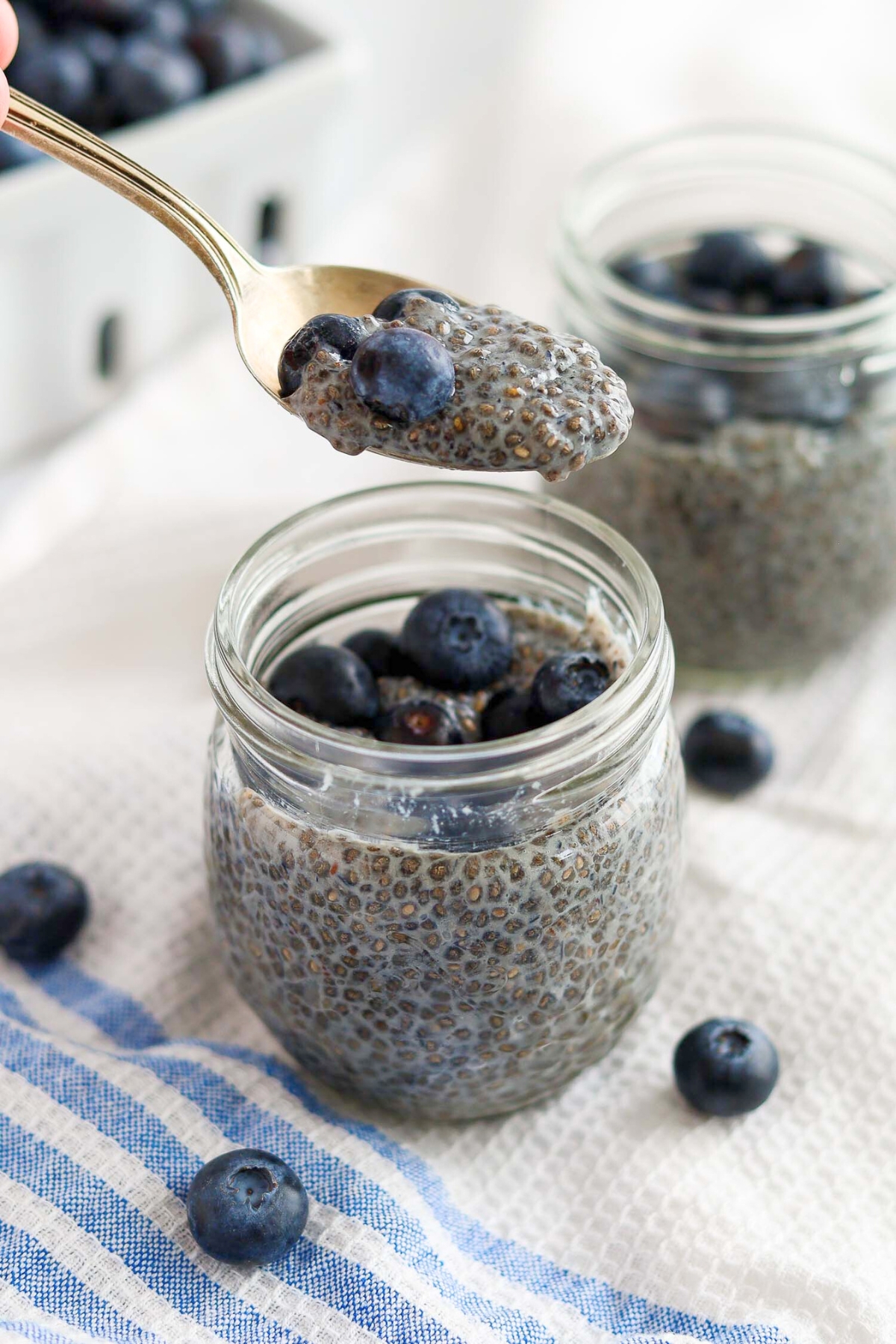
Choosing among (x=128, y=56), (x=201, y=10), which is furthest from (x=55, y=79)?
(x=201, y=10)

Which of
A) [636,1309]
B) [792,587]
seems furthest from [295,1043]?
[792,587]

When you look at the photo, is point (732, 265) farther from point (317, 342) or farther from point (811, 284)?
point (317, 342)

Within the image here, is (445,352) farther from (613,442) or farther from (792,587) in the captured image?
(792,587)

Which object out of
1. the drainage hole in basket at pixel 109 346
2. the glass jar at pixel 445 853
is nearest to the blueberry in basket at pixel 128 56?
the drainage hole in basket at pixel 109 346

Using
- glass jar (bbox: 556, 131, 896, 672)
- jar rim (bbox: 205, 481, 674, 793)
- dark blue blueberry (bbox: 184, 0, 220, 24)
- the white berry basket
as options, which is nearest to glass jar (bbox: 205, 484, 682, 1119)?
jar rim (bbox: 205, 481, 674, 793)

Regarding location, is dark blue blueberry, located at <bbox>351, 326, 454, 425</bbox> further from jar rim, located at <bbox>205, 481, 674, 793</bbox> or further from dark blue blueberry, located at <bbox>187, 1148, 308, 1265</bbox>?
dark blue blueberry, located at <bbox>187, 1148, 308, 1265</bbox>

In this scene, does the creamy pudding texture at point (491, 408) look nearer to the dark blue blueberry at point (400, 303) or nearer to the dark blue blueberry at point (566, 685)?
the dark blue blueberry at point (400, 303)
